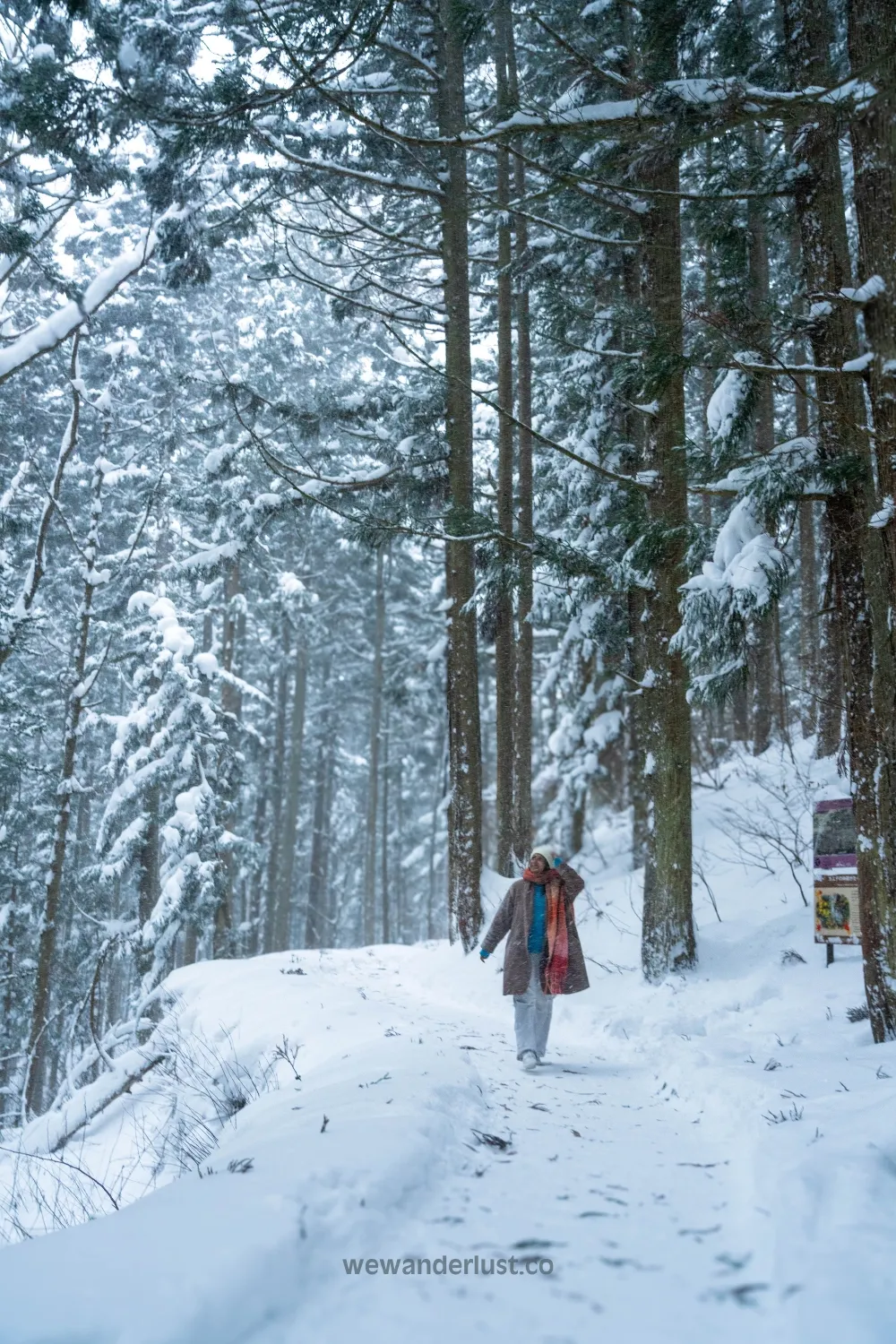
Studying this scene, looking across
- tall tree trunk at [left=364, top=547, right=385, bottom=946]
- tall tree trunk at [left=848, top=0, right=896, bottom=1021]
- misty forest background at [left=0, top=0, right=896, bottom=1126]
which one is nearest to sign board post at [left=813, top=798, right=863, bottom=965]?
misty forest background at [left=0, top=0, right=896, bottom=1126]

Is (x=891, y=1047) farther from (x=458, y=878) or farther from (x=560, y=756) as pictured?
(x=560, y=756)

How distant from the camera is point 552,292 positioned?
10047 mm

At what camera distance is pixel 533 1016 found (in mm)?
7234

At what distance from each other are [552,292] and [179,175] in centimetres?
488

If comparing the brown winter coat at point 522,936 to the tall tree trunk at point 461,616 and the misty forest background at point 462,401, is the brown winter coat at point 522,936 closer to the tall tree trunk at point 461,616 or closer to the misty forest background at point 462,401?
the misty forest background at point 462,401

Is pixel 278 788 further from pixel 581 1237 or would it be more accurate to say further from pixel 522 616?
pixel 581 1237

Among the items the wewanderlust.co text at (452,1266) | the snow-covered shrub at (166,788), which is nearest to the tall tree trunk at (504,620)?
the snow-covered shrub at (166,788)

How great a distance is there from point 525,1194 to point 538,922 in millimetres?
3855

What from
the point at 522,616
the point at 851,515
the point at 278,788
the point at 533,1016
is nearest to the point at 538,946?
the point at 533,1016

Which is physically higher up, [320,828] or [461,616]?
[461,616]

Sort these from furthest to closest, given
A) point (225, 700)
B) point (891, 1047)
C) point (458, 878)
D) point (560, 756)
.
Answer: point (225, 700) → point (560, 756) → point (458, 878) → point (891, 1047)

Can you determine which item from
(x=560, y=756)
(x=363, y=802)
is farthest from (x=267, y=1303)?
(x=363, y=802)

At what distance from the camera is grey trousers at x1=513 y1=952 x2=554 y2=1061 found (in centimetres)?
715

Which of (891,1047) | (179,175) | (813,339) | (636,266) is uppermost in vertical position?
(179,175)
